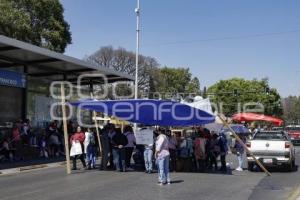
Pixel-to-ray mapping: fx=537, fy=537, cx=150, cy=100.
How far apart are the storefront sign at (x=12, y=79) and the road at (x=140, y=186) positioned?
6479 millimetres

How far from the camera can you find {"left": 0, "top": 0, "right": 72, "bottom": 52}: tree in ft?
134

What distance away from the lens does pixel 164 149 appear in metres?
15.7

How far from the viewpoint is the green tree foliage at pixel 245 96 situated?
333 ft

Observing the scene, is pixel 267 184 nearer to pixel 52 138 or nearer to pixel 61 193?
pixel 61 193

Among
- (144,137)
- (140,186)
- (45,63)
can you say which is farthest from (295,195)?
(45,63)

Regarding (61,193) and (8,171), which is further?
(8,171)

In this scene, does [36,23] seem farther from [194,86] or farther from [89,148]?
[194,86]

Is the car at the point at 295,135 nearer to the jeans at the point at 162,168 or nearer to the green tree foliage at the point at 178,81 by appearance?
the jeans at the point at 162,168

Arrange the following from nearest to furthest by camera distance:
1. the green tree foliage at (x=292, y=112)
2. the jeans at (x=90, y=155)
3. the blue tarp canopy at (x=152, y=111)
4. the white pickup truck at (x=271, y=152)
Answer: the blue tarp canopy at (x=152, y=111)
the jeans at (x=90, y=155)
the white pickup truck at (x=271, y=152)
the green tree foliage at (x=292, y=112)

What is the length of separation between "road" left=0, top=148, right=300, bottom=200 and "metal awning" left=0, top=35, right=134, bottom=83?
595 centimetres

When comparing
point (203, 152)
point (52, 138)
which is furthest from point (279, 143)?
point (52, 138)

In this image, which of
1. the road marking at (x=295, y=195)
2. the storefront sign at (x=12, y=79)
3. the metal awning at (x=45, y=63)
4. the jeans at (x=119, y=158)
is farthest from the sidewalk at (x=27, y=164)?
the road marking at (x=295, y=195)

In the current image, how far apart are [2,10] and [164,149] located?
28.6 meters

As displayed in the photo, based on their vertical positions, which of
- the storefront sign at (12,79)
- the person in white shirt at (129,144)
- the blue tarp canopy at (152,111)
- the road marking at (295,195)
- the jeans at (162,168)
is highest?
the storefront sign at (12,79)
